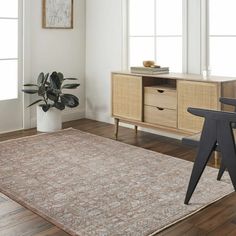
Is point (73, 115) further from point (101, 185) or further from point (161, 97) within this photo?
point (101, 185)

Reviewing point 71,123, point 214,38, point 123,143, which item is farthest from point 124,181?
point 71,123

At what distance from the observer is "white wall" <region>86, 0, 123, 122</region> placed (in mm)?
4965

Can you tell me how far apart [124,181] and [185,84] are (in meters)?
1.26

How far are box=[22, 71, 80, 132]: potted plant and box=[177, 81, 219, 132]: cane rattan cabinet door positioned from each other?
1.32 meters

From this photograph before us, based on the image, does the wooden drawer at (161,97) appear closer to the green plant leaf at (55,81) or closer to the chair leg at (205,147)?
the green plant leaf at (55,81)

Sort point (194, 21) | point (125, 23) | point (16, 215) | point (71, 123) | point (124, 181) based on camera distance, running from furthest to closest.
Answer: point (71, 123), point (125, 23), point (194, 21), point (124, 181), point (16, 215)

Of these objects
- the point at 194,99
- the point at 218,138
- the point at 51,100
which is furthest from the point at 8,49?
the point at 218,138

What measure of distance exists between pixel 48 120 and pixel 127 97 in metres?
0.97

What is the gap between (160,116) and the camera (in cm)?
416

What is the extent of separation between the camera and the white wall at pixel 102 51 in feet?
16.2

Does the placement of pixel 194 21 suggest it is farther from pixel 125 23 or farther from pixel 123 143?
pixel 123 143

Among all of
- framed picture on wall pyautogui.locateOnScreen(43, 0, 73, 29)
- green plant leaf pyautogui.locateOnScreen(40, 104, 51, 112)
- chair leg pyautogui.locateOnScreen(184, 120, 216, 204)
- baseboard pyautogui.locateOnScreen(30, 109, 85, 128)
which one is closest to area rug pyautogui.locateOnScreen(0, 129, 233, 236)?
chair leg pyautogui.locateOnScreen(184, 120, 216, 204)

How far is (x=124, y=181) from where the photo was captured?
3.10 metres

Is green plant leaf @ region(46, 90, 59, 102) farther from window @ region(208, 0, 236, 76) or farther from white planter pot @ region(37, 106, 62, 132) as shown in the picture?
window @ region(208, 0, 236, 76)
